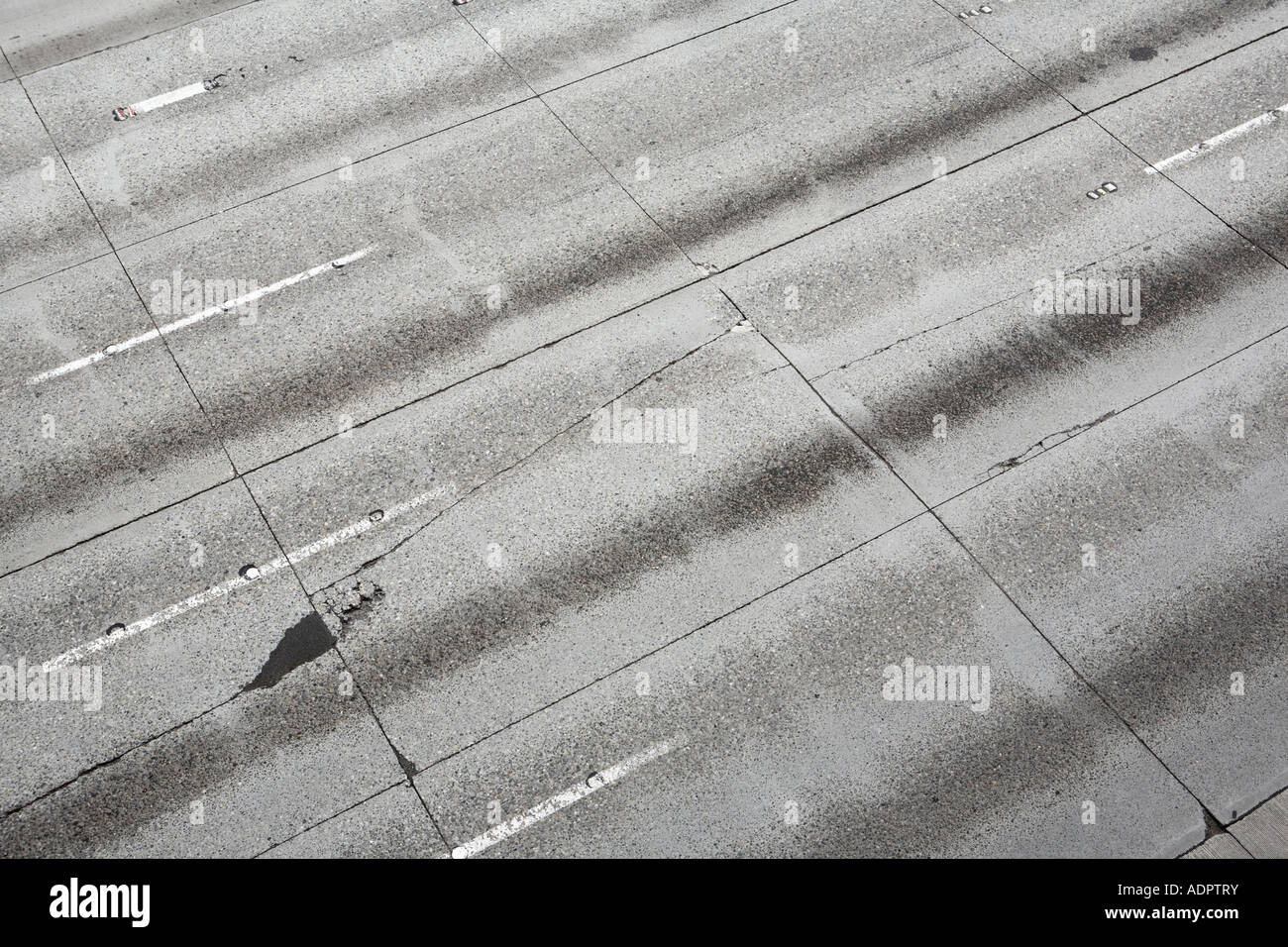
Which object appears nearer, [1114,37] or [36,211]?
[36,211]

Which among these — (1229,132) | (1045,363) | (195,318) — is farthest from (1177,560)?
(195,318)

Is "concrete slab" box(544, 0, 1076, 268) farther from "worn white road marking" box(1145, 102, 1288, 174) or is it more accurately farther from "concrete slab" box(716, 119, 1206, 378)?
"worn white road marking" box(1145, 102, 1288, 174)

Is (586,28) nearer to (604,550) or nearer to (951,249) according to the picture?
(951,249)

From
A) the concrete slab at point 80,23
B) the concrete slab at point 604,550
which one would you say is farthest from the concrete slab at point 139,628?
the concrete slab at point 80,23

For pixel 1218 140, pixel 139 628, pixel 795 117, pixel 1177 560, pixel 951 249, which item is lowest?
pixel 1177 560

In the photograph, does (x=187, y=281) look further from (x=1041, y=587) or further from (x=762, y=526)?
(x=1041, y=587)

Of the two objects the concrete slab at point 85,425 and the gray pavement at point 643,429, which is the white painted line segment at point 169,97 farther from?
the concrete slab at point 85,425
